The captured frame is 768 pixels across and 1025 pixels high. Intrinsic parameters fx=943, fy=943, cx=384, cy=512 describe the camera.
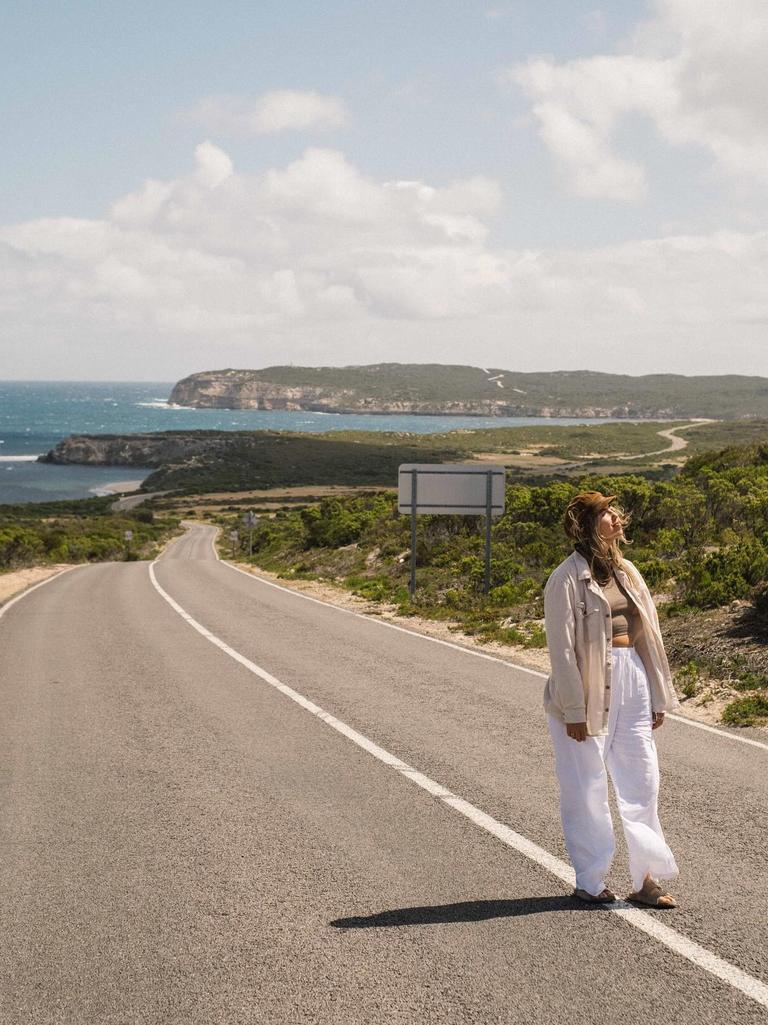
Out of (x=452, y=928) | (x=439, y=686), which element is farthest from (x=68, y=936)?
(x=439, y=686)

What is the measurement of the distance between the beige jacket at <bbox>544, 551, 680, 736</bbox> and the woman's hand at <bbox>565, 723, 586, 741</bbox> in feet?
0.09

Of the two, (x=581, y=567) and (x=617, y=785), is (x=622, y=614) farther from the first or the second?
(x=617, y=785)

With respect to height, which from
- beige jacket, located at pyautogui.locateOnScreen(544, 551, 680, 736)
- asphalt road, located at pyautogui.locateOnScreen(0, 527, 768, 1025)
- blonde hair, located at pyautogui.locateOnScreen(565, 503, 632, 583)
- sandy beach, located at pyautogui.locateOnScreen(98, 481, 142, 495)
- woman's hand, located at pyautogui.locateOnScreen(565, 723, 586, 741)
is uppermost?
blonde hair, located at pyautogui.locateOnScreen(565, 503, 632, 583)

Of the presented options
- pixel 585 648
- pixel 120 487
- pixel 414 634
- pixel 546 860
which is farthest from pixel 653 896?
pixel 120 487

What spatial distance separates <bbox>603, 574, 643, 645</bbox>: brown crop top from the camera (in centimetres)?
505

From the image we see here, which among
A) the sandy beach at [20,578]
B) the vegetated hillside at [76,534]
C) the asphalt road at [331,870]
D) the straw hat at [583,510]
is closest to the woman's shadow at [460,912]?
the asphalt road at [331,870]

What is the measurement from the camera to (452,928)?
4.65m

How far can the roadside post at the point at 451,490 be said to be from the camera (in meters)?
21.5

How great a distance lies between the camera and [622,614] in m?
5.08

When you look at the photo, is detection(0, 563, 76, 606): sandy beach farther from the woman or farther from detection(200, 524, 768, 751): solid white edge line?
the woman

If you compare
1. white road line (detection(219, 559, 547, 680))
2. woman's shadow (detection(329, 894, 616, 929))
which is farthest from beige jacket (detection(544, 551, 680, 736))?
white road line (detection(219, 559, 547, 680))

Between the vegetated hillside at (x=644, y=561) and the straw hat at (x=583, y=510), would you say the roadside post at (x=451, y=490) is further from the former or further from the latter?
the straw hat at (x=583, y=510)

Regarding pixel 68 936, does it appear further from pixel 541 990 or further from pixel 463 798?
pixel 463 798

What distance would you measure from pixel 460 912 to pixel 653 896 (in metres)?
1.01
